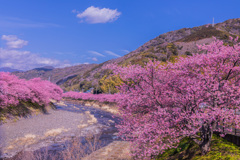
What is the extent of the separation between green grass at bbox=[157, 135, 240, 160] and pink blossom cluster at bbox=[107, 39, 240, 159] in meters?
0.45

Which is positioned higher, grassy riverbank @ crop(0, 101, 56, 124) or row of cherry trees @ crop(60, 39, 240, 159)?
row of cherry trees @ crop(60, 39, 240, 159)

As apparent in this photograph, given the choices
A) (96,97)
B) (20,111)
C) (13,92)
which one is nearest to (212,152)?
(13,92)

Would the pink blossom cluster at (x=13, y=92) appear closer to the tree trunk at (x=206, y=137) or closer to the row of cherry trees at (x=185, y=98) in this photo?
the row of cherry trees at (x=185, y=98)

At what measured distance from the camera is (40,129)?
24172 mm

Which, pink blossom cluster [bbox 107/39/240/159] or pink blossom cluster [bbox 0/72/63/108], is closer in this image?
pink blossom cluster [bbox 107/39/240/159]

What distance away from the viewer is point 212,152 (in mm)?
8781

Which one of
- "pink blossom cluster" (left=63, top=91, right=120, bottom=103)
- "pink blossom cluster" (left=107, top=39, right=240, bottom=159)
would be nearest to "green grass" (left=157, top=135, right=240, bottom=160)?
"pink blossom cluster" (left=107, top=39, right=240, bottom=159)

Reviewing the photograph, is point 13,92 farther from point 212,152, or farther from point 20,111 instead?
point 212,152

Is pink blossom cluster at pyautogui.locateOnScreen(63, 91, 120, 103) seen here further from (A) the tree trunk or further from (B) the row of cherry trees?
(A) the tree trunk

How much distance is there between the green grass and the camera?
8213 millimetres

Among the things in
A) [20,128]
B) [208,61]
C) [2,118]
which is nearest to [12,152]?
[20,128]

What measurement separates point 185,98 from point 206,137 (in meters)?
2.48

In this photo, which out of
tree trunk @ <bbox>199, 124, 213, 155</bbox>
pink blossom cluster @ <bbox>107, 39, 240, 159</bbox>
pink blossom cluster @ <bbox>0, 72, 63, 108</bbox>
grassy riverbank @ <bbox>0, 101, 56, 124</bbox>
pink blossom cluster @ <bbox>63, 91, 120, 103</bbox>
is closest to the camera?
pink blossom cluster @ <bbox>107, 39, 240, 159</bbox>

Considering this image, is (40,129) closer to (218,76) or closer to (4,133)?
(4,133)
